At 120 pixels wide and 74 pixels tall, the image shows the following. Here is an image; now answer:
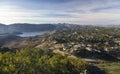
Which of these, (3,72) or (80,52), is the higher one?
(3,72)

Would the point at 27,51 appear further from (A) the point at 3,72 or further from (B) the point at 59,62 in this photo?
(A) the point at 3,72

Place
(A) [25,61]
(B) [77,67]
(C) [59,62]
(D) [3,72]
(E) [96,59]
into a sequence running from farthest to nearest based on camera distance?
(E) [96,59], (B) [77,67], (C) [59,62], (A) [25,61], (D) [3,72]

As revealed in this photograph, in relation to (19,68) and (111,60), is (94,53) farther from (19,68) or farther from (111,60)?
(19,68)

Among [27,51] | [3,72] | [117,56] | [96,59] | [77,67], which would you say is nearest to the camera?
[3,72]

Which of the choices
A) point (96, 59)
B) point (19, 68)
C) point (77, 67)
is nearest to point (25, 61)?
point (19, 68)

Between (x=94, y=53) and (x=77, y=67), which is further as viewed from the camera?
(x=94, y=53)

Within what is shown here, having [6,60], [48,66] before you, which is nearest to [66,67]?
[48,66]

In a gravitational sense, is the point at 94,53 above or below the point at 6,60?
below

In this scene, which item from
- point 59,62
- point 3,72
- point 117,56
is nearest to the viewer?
point 3,72

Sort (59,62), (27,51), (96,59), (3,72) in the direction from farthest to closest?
(96,59) → (27,51) → (59,62) → (3,72)
